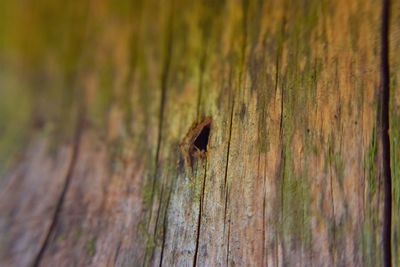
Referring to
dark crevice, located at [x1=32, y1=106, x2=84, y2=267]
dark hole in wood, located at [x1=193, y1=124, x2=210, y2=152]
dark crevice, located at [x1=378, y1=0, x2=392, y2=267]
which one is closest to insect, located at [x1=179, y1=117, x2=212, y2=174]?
dark hole in wood, located at [x1=193, y1=124, x2=210, y2=152]

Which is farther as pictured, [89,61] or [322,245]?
[89,61]

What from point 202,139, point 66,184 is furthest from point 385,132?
point 66,184

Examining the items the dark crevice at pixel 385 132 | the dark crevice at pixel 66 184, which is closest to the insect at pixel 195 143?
the dark crevice at pixel 66 184

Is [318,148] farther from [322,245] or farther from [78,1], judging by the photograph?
[78,1]

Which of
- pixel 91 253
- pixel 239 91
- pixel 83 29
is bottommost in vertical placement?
pixel 91 253

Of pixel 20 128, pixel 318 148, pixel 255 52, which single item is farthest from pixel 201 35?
pixel 20 128

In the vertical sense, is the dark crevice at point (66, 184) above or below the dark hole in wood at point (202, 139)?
below

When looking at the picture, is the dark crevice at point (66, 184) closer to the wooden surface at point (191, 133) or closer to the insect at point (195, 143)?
the wooden surface at point (191, 133)

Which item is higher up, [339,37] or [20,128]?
[339,37]
